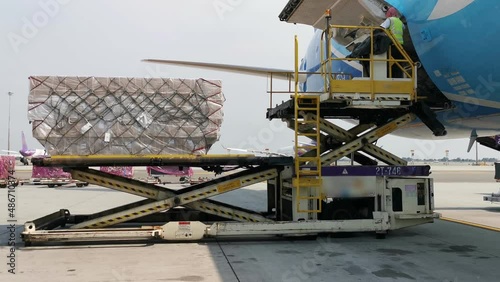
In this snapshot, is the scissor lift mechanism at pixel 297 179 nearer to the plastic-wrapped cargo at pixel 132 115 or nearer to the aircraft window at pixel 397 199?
the aircraft window at pixel 397 199

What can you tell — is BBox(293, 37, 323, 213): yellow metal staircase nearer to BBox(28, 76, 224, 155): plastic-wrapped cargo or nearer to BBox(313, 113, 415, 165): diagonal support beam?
BBox(313, 113, 415, 165): diagonal support beam

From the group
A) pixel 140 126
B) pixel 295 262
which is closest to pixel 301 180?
pixel 295 262

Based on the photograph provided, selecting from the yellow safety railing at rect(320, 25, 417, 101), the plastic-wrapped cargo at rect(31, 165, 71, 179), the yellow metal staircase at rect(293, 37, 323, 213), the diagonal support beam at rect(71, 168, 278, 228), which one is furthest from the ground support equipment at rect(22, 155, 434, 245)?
the plastic-wrapped cargo at rect(31, 165, 71, 179)

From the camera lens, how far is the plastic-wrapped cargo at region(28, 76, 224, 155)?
11359 mm

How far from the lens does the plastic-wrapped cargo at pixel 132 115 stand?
11.4 m

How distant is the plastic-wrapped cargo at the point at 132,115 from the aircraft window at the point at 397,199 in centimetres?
466

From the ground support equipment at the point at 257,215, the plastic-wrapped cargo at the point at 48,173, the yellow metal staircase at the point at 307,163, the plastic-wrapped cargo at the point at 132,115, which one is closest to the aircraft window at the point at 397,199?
the ground support equipment at the point at 257,215

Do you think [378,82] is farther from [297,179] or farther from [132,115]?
[132,115]

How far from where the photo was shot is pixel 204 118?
1165cm

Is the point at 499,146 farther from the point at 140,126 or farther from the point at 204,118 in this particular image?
the point at 140,126

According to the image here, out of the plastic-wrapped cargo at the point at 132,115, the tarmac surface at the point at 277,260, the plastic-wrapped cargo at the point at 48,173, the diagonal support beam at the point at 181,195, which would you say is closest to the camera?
the tarmac surface at the point at 277,260

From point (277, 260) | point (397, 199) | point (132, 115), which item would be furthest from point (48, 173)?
point (277, 260)

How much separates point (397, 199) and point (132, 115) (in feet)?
21.9

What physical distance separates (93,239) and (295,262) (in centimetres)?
416
